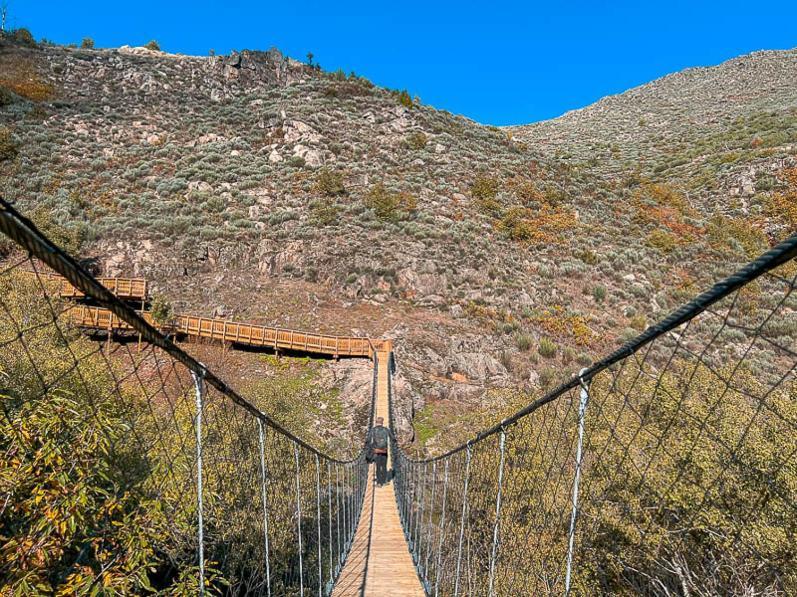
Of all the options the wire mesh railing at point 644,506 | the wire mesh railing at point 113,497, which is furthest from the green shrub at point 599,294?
the wire mesh railing at point 113,497

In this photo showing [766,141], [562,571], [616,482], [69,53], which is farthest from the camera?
[69,53]

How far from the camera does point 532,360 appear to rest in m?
18.5

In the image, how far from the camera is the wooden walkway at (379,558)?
646 centimetres

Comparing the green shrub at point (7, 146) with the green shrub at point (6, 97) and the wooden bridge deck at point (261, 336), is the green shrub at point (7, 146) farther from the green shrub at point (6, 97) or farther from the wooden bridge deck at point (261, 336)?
the wooden bridge deck at point (261, 336)

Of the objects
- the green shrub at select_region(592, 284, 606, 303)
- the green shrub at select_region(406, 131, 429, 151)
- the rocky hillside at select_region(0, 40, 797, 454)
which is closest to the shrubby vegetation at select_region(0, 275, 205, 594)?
the rocky hillside at select_region(0, 40, 797, 454)

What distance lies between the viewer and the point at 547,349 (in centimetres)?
1891

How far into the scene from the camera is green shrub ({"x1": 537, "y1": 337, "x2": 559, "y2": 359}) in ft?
61.9

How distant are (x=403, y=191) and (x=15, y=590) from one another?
98.0 feet

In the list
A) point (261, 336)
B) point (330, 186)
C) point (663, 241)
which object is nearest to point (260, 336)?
point (261, 336)

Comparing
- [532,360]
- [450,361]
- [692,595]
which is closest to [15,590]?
[692,595]

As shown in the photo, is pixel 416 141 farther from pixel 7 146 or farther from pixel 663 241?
pixel 7 146

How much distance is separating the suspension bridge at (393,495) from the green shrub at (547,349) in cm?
695

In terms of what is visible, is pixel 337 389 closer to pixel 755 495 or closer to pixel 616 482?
pixel 616 482

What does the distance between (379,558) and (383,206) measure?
22.9 m
